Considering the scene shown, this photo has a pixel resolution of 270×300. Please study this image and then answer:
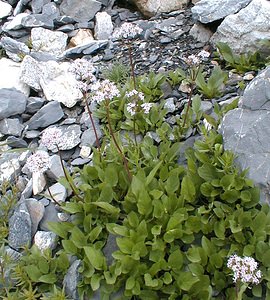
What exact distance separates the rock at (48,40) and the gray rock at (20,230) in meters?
3.05

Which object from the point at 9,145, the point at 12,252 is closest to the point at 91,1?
the point at 9,145

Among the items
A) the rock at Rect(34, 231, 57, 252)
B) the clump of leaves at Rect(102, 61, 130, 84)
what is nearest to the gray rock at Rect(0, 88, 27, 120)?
the clump of leaves at Rect(102, 61, 130, 84)

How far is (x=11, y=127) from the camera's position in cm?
609

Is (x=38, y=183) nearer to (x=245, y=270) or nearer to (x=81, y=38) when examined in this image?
(x=245, y=270)

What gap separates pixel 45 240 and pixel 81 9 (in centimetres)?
430

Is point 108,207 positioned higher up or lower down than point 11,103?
higher up

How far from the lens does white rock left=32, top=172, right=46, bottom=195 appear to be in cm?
530

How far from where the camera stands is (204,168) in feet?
15.4

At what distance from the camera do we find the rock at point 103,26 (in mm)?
7684

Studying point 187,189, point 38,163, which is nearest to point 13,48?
point 38,163

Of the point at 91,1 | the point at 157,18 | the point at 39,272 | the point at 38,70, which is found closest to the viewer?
the point at 39,272

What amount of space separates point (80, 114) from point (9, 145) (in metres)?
0.86

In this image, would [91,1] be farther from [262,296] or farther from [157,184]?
[262,296]

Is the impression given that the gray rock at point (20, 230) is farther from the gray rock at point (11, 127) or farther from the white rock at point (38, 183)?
the gray rock at point (11, 127)
